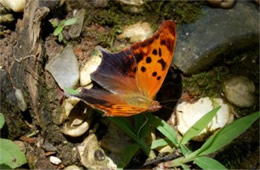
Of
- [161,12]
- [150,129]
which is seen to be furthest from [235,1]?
[150,129]

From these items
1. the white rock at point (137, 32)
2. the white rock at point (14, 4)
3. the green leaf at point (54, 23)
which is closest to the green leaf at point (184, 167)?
the white rock at point (137, 32)

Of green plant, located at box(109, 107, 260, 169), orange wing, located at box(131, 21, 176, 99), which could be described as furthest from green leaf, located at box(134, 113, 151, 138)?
orange wing, located at box(131, 21, 176, 99)

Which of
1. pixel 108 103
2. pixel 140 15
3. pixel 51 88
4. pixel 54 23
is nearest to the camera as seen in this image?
pixel 108 103

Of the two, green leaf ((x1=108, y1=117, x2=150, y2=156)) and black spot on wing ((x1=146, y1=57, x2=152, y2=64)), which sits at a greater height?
black spot on wing ((x1=146, y1=57, x2=152, y2=64))

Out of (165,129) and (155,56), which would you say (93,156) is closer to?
(165,129)

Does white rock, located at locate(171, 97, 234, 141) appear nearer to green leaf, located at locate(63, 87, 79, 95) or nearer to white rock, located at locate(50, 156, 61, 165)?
green leaf, located at locate(63, 87, 79, 95)


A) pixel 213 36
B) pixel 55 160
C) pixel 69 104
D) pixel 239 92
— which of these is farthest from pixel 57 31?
pixel 239 92
